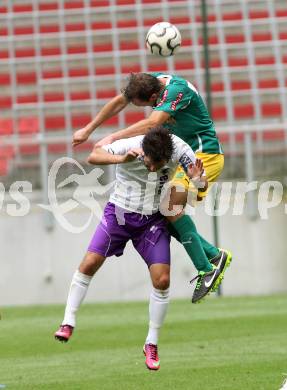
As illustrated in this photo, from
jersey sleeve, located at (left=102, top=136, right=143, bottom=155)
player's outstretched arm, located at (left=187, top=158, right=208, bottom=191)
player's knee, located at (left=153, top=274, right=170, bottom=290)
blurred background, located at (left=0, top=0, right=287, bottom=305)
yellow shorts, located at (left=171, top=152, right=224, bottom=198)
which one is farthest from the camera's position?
blurred background, located at (left=0, top=0, right=287, bottom=305)

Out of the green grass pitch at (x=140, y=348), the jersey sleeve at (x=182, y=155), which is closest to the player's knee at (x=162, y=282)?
the green grass pitch at (x=140, y=348)

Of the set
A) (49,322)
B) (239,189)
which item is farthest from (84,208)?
(49,322)

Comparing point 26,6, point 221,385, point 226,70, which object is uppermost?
point 26,6

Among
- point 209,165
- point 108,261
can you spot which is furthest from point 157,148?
point 108,261

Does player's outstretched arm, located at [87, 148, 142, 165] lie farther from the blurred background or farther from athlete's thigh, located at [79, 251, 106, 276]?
the blurred background

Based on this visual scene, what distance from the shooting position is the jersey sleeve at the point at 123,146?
7.46 meters

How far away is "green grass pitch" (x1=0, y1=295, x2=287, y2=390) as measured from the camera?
25.8 feet

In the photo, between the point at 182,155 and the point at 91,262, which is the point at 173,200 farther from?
the point at 91,262

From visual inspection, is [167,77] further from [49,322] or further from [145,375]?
[49,322]

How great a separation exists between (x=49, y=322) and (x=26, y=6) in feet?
32.6

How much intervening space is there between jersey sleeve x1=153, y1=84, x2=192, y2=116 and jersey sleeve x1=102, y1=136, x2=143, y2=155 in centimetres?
43

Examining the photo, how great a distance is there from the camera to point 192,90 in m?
8.16

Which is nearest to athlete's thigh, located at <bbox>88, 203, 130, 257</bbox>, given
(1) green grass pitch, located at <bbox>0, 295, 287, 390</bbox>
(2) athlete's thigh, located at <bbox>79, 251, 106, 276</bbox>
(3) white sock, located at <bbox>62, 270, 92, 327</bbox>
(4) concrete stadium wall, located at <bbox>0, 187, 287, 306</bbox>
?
(2) athlete's thigh, located at <bbox>79, 251, 106, 276</bbox>

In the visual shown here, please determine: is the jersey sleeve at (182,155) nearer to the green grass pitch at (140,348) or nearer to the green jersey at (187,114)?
the green jersey at (187,114)
